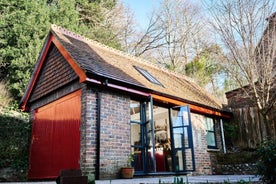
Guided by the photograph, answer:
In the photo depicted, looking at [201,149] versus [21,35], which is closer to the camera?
[201,149]

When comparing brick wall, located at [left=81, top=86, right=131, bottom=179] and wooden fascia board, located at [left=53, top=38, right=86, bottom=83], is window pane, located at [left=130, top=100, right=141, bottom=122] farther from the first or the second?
wooden fascia board, located at [left=53, top=38, right=86, bottom=83]

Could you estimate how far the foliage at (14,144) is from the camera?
984cm

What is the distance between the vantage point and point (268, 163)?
3879 millimetres

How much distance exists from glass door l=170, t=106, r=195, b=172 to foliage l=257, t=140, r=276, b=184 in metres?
5.34

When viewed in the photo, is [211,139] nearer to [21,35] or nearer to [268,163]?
[268,163]

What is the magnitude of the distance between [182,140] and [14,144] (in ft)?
20.5

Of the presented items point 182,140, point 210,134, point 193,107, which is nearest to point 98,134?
point 182,140

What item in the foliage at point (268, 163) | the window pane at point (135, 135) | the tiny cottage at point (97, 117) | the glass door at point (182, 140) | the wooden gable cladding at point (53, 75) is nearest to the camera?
the foliage at point (268, 163)

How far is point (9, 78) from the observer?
43.7 feet

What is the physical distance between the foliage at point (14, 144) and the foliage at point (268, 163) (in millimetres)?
8369

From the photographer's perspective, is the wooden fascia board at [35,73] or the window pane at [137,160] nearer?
the window pane at [137,160]

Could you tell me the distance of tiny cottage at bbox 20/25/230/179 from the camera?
715cm

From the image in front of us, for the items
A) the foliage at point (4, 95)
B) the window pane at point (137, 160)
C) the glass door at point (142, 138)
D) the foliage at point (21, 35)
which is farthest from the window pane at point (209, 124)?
the foliage at point (4, 95)

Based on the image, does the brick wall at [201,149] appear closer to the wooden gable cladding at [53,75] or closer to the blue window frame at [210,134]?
the blue window frame at [210,134]
